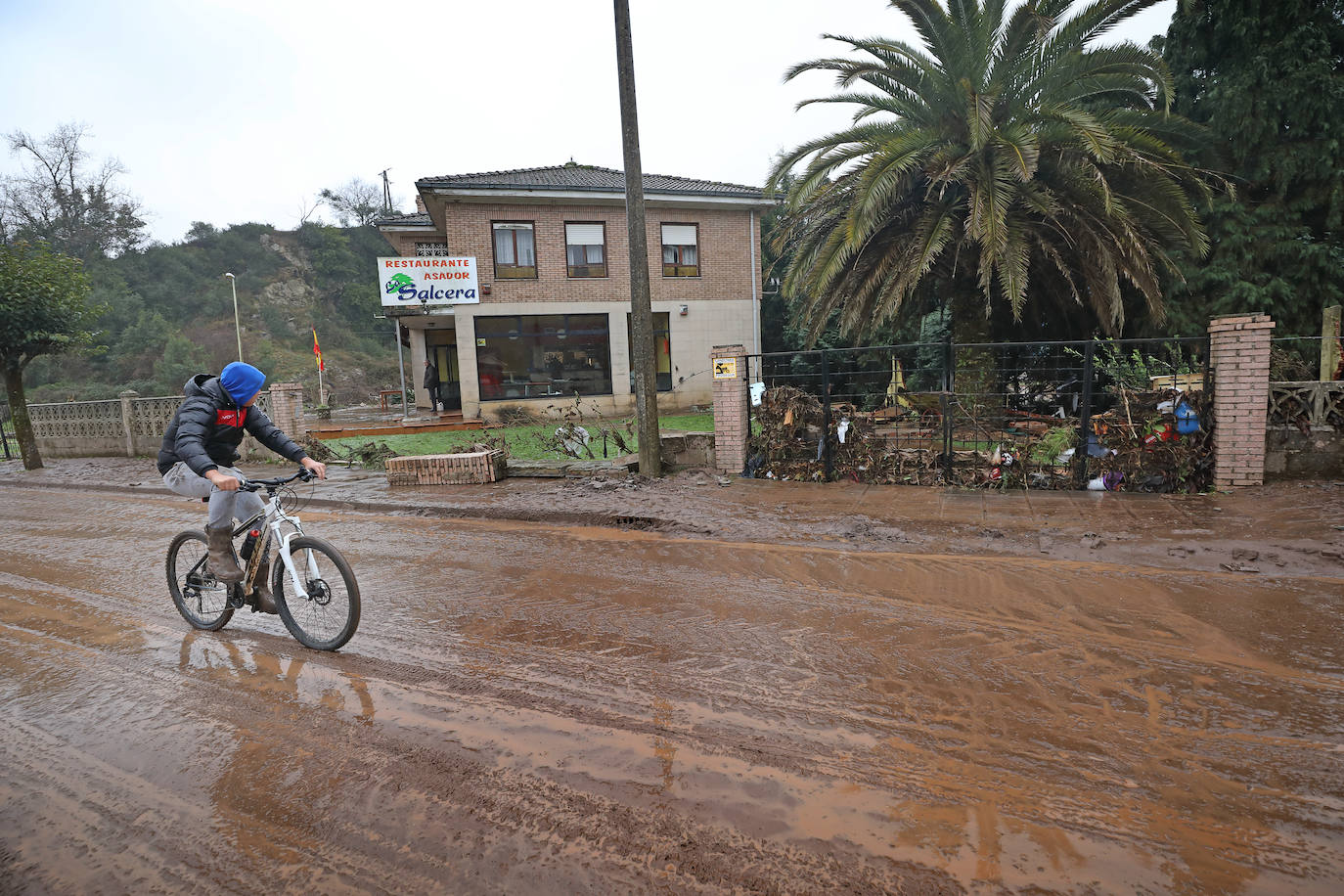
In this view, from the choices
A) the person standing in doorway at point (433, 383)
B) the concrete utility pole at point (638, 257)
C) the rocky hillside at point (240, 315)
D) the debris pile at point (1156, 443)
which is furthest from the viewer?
the rocky hillside at point (240, 315)

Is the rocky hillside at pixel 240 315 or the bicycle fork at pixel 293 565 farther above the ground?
the rocky hillside at pixel 240 315

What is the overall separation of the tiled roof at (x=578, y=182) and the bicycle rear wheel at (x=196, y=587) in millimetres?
16235

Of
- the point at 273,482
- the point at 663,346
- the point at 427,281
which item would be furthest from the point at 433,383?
the point at 273,482

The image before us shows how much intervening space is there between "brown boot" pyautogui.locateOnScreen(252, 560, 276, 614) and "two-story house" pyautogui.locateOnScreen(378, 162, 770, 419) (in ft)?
53.8

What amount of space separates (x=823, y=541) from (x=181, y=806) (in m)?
5.26

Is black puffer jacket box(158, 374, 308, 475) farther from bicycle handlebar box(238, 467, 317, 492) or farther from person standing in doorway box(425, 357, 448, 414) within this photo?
person standing in doorway box(425, 357, 448, 414)

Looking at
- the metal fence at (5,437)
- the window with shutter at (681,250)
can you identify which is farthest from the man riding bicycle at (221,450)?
the metal fence at (5,437)

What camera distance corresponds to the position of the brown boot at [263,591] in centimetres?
468

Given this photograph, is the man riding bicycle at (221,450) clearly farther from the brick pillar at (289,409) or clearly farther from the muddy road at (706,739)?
the brick pillar at (289,409)

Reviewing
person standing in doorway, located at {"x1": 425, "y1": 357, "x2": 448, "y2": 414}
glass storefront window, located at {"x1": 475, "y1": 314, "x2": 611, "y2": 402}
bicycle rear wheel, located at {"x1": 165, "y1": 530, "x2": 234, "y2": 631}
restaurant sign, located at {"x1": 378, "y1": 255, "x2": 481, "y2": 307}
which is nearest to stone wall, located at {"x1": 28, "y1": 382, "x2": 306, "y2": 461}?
restaurant sign, located at {"x1": 378, "y1": 255, "x2": 481, "y2": 307}

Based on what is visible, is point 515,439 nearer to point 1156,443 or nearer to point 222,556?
point 222,556

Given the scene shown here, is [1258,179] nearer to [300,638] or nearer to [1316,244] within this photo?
[1316,244]

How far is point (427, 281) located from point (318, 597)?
54.7 feet

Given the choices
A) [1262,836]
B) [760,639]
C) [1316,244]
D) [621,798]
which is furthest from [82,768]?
[1316,244]
